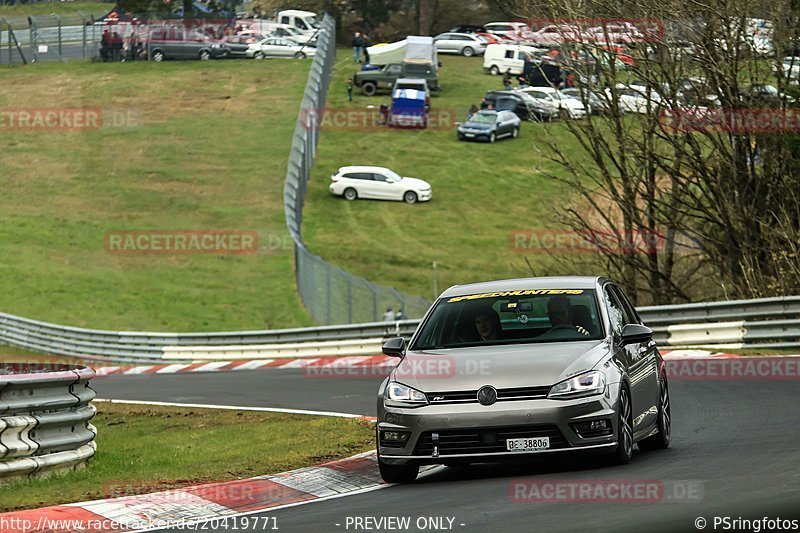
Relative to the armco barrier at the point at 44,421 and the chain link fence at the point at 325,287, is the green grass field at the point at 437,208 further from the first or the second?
the armco barrier at the point at 44,421

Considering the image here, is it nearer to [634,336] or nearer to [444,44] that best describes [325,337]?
[634,336]

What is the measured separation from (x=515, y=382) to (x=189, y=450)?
4808 millimetres

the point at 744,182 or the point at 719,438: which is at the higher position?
the point at 719,438

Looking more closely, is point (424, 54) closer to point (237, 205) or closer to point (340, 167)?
point (340, 167)

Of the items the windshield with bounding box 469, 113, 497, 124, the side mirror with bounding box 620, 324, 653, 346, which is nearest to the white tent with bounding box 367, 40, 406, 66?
the windshield with bounding box 469, 113, 497, 124

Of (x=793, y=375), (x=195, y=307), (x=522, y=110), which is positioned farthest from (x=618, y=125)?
(x=522, y=110)

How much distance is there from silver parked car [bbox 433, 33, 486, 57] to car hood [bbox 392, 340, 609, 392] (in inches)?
3178

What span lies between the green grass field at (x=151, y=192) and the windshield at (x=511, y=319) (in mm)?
31369

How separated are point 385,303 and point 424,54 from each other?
46.0 metres

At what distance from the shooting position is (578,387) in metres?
9.48

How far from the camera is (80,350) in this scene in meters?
35.6

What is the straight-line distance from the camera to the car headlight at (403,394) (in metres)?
9.68

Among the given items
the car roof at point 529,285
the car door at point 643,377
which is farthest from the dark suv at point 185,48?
the car roof at point 529,285

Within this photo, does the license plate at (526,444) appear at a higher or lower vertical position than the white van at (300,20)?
higher
